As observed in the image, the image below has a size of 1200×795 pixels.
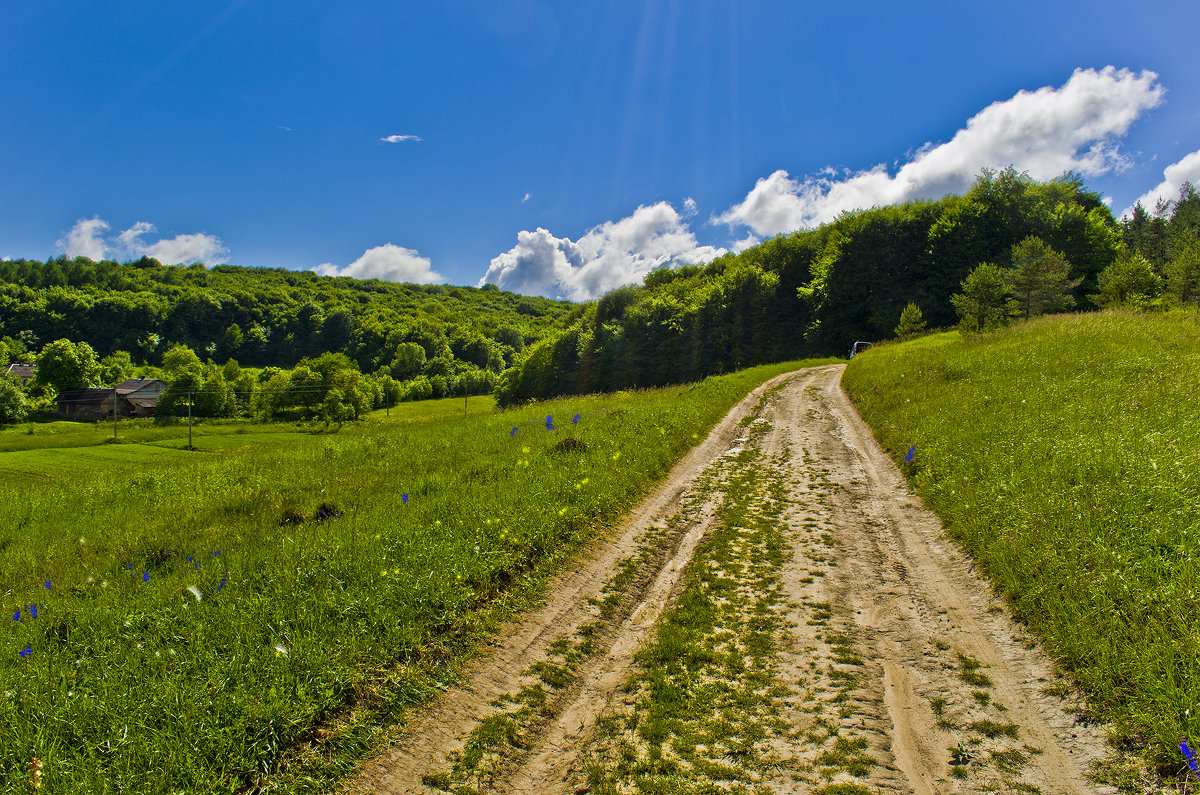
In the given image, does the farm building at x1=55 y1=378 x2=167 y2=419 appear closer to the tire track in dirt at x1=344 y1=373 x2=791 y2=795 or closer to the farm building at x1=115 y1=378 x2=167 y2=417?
the farm building at x1=115 y1=378 x2=167 y2=417

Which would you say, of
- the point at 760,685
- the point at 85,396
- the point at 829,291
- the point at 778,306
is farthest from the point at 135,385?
the point at 760,685

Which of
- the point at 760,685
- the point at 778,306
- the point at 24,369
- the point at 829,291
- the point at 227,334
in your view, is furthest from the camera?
the point at 227,334

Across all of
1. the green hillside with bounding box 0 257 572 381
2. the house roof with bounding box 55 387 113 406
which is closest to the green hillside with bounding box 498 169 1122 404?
the green hillside with bounding box 0 257 572 381

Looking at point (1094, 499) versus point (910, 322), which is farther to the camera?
point (910, 322)

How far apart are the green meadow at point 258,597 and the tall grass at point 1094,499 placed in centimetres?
541

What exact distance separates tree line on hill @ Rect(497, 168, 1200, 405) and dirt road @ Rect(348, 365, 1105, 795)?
3159 cm

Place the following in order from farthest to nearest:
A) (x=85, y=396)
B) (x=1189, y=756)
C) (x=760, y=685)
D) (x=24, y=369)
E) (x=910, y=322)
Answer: (x=24, y=369) < (x=85, y=396) < (x=910, y=322) < (x=760, y=685) < (x=1189, y=756)

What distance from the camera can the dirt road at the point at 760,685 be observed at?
347 centimetres

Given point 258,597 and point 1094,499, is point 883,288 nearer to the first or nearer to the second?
point 1094,499

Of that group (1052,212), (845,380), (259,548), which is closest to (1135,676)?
(259,548)

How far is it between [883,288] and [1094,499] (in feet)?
182

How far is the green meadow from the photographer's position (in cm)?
328

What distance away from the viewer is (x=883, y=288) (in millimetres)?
53844

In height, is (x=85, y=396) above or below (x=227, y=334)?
below
